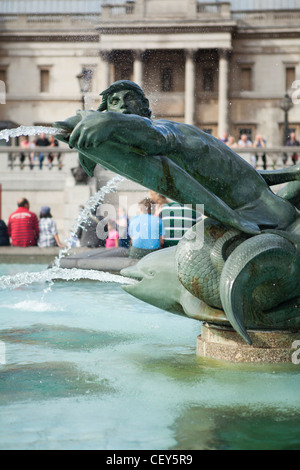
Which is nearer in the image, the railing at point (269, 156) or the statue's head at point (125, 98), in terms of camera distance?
the statue's head at point (125, 98)

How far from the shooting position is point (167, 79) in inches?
2021

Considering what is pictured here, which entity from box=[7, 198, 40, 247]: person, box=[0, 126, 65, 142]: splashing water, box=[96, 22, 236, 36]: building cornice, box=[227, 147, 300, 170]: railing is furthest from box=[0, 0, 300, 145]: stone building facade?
box=[0, 126, 65, 142]: splashing water

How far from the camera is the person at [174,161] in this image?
3.32 meters

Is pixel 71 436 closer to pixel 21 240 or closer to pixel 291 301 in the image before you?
pixel 291 301

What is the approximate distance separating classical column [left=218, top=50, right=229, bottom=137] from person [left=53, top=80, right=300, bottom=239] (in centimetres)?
4443

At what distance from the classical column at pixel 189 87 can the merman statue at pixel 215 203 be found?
44.7m

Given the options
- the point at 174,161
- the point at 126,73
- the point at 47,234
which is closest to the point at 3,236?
the point at 47,234

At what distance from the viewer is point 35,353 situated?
13.7 feet

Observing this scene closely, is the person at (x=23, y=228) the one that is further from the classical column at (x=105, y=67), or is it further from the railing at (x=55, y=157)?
the classical column at (x=105, y=67)

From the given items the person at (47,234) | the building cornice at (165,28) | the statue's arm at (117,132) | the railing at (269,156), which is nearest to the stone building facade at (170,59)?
the building cornice at (165,28)

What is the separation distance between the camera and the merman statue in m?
3.40

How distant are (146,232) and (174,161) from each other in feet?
13.8

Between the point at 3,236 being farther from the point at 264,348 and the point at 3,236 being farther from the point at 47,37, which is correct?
the point at 47,37
